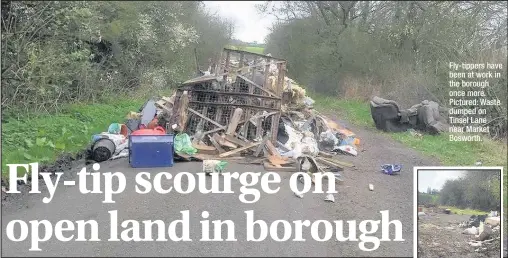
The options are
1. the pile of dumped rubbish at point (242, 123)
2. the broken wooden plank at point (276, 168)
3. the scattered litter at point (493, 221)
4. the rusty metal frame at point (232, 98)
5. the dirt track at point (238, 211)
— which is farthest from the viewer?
the rusty metal frame at point (232, 98)

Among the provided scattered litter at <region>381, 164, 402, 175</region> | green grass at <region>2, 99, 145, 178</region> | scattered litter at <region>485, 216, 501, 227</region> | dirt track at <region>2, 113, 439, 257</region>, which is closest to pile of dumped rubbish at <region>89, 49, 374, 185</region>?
green grass at <region>2, 99, 145, 178</region>

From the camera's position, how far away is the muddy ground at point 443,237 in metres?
2.19

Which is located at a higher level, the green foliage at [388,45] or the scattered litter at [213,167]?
the green foliage at [388,45]

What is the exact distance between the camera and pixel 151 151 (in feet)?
11.8

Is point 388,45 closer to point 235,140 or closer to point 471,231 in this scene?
point 235,140

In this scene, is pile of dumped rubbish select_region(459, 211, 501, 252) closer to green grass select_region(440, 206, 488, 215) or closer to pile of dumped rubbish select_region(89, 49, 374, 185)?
green grass select_region(440, 206, 488, 215)

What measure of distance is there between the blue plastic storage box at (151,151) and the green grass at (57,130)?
1.80 feet

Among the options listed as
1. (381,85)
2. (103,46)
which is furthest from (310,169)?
(103,46)

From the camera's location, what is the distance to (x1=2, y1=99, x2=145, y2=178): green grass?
12.0ft

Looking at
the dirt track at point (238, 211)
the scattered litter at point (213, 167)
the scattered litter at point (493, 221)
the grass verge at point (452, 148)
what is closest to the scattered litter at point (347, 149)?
the grass verge at point (452, 148)

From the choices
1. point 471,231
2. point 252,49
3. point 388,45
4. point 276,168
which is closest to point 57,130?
point 276,168

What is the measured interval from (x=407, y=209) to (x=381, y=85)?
4.23 ft

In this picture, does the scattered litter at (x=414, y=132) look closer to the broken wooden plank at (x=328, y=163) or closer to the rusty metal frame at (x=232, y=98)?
the broken wooden plank at (x=328, y=163)

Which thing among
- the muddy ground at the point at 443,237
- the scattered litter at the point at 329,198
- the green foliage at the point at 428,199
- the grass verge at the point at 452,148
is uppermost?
the grass verge at the point at 452,148
